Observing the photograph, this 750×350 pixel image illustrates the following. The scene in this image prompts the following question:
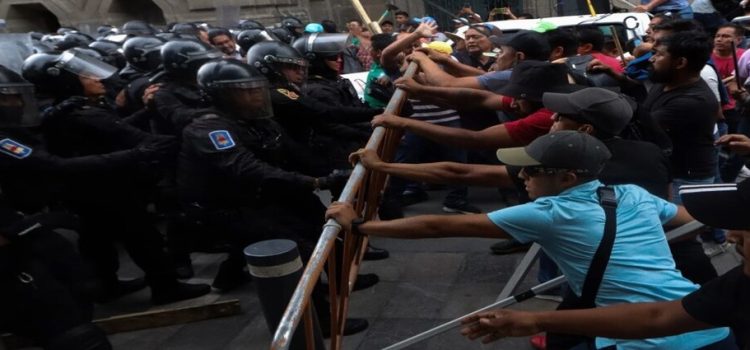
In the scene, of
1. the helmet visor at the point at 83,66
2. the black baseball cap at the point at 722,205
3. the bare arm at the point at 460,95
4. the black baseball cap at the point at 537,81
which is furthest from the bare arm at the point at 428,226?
the helmet visor at the point at 83,66

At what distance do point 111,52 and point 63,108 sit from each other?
3576 mm

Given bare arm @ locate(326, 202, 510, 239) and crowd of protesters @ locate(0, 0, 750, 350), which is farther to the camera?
bare arm @ locate(326, 202, 510, 239)

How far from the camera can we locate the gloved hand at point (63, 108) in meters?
4.34

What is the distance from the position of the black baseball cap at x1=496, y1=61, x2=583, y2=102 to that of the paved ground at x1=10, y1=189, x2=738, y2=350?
4.60 ft

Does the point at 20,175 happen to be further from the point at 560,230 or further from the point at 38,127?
the point at 560,230

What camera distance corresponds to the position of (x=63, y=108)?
4340mm

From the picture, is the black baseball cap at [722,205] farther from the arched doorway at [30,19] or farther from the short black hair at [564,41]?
the arched doorway at [30,19]

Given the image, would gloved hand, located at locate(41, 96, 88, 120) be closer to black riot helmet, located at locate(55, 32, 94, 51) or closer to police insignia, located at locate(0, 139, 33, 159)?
police insignia, located at locate(0, 139, 33, 159)

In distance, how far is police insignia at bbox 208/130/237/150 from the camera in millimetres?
3922

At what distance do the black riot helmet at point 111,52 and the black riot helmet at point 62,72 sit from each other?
2.21 metres

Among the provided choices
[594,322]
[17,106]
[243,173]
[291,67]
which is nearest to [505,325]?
[594,322]

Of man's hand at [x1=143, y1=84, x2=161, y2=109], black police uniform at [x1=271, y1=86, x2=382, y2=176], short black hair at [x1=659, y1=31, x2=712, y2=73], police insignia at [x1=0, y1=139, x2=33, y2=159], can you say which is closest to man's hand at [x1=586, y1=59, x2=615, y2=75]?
short black hair at [x1=659, y1=31, x2=712, y2=73]

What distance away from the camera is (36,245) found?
3.12 meters

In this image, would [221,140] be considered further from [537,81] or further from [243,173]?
[537,81]
